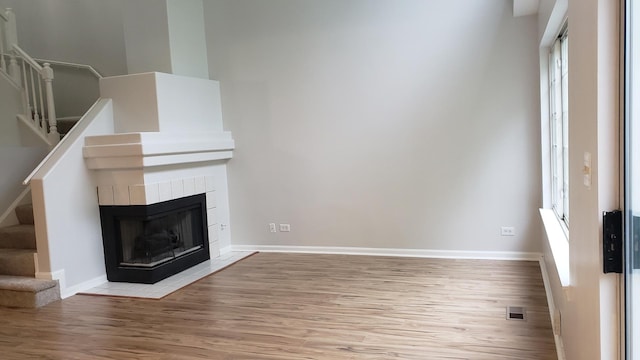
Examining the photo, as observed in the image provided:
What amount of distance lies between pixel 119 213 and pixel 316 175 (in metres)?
2.21

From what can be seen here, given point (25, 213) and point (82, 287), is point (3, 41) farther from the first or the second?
point (82, 287)

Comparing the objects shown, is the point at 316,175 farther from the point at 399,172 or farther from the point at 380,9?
the point at 380,9

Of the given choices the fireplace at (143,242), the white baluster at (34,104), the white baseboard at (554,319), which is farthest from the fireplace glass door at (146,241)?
the white baseboard at (554,319)

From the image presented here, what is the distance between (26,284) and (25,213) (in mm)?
1321

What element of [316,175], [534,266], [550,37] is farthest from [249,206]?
[550,37]

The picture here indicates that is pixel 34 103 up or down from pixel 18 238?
up

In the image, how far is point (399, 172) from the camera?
221 inches

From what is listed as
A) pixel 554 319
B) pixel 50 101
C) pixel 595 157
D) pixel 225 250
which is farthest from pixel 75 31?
pixel 595 157

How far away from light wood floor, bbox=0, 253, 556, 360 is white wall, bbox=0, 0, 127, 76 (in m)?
3.73

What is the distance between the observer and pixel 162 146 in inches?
201

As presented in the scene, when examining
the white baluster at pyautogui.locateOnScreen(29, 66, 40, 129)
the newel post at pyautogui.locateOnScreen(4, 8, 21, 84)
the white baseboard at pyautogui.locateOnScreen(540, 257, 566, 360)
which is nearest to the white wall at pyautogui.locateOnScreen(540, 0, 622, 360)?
the white baseboard at pyautogui.locateOnScreen(540, 257, 566, 360)

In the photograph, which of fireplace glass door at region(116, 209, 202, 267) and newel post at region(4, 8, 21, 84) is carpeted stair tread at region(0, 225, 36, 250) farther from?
newel post at region(4, 8, 21, 84)

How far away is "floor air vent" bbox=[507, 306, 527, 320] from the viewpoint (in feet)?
Result: 12.0

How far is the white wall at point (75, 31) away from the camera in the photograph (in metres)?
6.93
